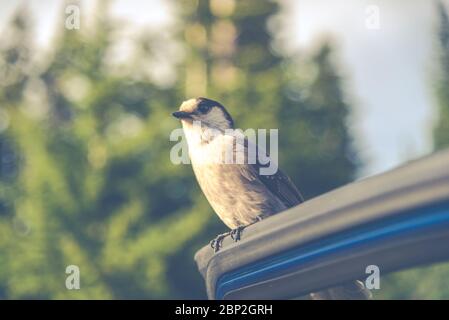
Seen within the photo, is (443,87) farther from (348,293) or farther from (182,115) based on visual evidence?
(348,293)

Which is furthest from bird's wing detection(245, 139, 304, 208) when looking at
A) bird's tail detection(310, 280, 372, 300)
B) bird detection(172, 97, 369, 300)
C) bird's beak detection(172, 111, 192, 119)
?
bird's tail detection(310, 280, 372, 300)

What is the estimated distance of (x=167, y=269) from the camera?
8.38 metres

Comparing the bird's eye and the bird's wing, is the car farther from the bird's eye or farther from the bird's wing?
the bird's eye

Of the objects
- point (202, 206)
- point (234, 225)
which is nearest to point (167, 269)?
point (202, 206)

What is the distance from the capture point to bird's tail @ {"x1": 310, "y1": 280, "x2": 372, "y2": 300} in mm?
1272

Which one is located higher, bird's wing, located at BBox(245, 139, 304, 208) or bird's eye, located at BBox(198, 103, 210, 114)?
bird's eye, located at BBox(198, 103, 210, 114)

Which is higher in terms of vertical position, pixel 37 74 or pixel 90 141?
pixel 37 74

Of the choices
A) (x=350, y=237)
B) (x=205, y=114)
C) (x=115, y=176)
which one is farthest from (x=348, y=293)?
(x=115, y=176)

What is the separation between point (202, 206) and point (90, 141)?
1.30 metres

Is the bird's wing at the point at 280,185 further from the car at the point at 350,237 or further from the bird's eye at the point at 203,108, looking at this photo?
the car at the point at 350,237

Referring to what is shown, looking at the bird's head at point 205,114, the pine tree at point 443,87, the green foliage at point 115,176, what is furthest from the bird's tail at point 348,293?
the pine tree at point 443,87
